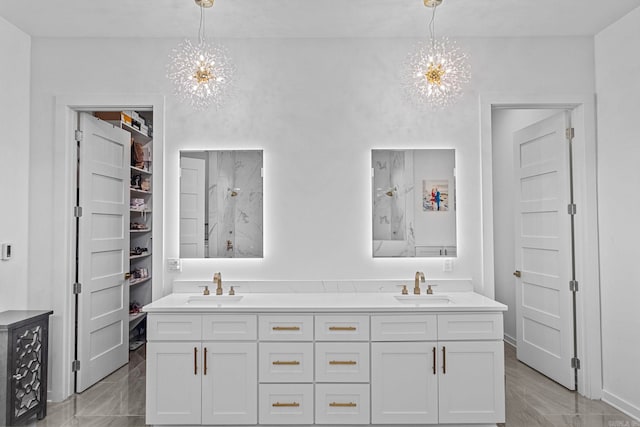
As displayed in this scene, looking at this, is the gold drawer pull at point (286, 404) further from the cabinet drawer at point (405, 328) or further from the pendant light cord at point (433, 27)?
the pendant light cord at point (433, 27)

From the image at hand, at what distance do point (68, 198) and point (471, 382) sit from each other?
3.31 meters

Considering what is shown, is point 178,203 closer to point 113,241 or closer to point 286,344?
point 113,241

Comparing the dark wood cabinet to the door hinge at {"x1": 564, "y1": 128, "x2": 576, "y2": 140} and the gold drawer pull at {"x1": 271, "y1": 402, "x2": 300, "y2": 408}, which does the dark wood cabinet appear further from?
the door hinge at {"x1": 564, "y1": 128, "x2": 576, "y2": 140}

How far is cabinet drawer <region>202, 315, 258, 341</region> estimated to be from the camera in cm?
275

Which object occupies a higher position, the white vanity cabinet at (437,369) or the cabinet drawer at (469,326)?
the cabinet drawer at (469,326)

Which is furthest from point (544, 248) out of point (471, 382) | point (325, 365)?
point (325, 365)

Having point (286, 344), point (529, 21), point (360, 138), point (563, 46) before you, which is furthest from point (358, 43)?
point (286, 344)

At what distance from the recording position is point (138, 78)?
11.2 ft

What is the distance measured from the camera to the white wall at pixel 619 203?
3.02 metres

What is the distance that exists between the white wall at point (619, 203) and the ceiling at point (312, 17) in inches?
12.0

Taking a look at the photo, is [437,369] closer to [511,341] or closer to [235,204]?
[235,204]

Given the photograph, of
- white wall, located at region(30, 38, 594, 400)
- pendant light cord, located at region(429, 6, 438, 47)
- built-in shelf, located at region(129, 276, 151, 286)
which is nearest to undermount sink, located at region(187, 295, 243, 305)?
white wall, located at region(30, 38, 594, 400)

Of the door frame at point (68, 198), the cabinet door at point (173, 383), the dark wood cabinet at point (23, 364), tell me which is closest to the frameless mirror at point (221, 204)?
the door frame at point (68, 198)

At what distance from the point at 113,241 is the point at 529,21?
12.9 ft
